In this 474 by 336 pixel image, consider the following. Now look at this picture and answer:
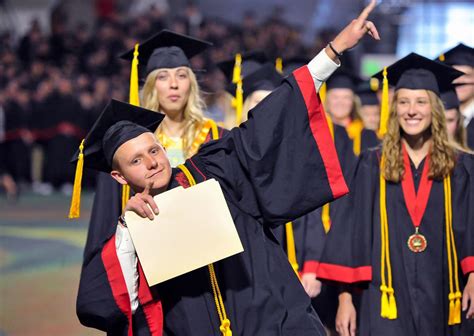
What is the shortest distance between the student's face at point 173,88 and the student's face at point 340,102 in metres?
2.11

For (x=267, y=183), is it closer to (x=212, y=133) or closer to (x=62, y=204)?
(x=212, y=133)

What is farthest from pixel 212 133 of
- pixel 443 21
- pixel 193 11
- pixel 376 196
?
pixel 443 21

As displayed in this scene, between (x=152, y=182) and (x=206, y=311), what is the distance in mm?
542

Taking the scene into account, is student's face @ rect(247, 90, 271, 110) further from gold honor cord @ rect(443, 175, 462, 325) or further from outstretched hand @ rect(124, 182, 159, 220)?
outstretched hand @ rect(124, 182, 159, 220)

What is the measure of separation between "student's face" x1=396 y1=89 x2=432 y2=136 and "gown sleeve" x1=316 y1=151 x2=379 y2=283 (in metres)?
0.24

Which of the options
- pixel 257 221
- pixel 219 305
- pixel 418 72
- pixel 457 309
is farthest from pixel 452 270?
pixel 219 305

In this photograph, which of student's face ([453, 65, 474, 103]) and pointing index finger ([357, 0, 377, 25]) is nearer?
pointing index finger ([357, 0, 377, 25])

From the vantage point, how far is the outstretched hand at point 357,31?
3.62m

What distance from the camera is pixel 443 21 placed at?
22.6 meters

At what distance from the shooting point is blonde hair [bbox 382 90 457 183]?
4715 millimetres

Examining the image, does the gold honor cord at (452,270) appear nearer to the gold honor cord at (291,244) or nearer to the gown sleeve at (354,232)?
the gown sleeve at (354,232)

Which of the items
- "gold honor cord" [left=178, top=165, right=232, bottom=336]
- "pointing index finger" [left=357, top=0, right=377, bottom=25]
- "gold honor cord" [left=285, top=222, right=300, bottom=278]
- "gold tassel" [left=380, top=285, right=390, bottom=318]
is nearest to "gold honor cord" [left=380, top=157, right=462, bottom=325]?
"gold tassel" [left=380, top=285, right=390, bottom=318]

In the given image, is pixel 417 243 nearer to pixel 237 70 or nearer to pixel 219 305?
pixel 219 305

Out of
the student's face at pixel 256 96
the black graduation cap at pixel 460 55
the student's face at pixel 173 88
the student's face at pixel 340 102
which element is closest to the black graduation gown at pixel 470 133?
the black graduation cap at pixel 460 55
